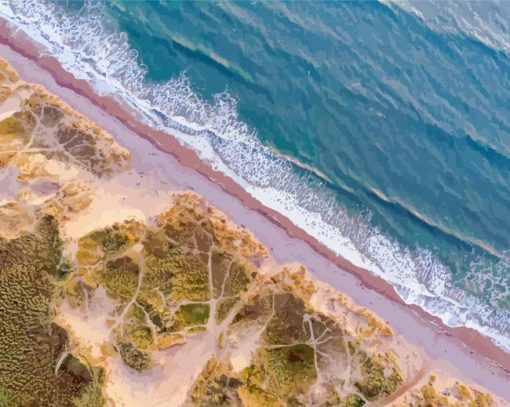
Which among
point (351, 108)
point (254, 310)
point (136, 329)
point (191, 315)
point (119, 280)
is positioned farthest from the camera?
point (351, 108)

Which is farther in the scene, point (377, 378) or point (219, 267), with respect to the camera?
Result: point (219, 267)

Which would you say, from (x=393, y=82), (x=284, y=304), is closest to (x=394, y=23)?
(x=393, y=82)

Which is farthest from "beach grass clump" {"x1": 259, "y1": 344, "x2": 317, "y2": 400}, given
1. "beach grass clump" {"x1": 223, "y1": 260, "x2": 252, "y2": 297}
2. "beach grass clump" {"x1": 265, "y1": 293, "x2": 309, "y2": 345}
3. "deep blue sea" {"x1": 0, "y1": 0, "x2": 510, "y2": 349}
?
"deep blue sea" {"x1": 0, "y1": 0, "x2": 510, "y2": 349}

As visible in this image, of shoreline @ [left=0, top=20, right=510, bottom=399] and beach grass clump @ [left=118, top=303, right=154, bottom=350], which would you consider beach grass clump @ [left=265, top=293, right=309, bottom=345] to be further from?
beach grass clump @ [left=118, top=303, right=154, bottom=350]

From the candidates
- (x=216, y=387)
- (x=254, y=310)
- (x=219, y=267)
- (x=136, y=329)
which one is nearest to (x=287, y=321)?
(x=254, y=310)

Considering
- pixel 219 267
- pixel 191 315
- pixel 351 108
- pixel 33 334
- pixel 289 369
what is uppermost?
pixel 351 108

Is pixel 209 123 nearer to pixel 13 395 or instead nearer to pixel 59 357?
pixel 59 357

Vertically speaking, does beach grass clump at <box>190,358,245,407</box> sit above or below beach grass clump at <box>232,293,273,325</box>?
below

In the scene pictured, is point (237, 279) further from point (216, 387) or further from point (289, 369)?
point (216, 387)
